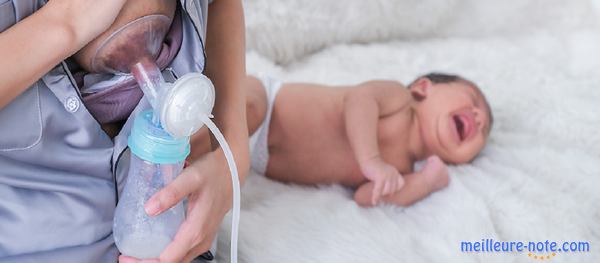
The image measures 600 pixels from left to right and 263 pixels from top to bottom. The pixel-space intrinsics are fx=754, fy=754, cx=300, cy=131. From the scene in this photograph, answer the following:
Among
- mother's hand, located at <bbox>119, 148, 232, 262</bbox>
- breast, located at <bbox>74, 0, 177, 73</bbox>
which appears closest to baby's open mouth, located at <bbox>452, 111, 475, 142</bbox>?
mother's hand, located at <bbox>119, 148, 232, 262</bbox>

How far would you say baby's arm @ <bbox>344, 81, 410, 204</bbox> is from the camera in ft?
3.92

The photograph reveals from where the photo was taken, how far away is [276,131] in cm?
129

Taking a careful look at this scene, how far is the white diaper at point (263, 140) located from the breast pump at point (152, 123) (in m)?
0.46

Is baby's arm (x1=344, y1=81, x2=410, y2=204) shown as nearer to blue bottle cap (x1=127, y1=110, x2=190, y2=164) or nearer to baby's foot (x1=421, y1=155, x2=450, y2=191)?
baby's foot (x1=421, y1=155, x2=450, y2=191)

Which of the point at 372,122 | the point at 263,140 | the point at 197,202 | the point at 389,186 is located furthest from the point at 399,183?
the point at 197,202

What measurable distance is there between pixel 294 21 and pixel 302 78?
0.12m

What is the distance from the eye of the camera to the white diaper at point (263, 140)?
1.24m

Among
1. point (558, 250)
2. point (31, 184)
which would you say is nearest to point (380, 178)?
point (558, 250)

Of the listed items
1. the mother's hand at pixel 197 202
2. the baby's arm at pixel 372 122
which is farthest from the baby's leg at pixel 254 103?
the mother's hand at pixel 197 202

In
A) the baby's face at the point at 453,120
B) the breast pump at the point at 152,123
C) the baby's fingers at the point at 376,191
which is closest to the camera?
the breast pump at the point at 152,123

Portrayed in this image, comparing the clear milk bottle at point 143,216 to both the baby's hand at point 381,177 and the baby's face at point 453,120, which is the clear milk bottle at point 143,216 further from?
the baby's face at point 453,120

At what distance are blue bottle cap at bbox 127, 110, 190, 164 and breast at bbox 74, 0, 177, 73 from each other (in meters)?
0.07

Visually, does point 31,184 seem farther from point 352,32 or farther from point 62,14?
point 352,32

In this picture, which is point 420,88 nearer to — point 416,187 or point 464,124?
point 464,124
